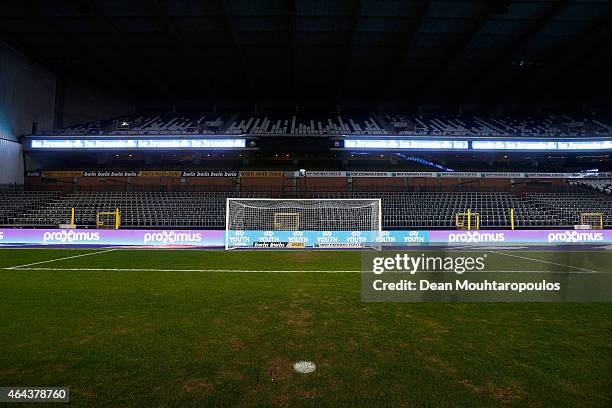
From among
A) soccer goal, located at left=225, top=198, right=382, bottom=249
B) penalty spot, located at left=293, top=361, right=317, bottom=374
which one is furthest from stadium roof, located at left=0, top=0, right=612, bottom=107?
penalty spot, located at left=293, top=361, right=317, bottom=374


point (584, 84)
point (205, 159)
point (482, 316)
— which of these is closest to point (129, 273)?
point (482, 316)

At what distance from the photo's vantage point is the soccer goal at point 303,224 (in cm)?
1766

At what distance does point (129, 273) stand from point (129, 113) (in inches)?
1154

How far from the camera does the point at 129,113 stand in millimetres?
33031

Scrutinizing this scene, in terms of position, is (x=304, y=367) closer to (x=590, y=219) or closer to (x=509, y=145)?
(x=590, y=219)

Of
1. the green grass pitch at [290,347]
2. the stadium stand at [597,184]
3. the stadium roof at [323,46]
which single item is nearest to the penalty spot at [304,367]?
the green grass pitch at [290,347]

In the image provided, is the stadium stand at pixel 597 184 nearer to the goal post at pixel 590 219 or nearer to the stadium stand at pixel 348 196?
the stadium stand at pixel 348 196

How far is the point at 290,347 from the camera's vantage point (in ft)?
13.0

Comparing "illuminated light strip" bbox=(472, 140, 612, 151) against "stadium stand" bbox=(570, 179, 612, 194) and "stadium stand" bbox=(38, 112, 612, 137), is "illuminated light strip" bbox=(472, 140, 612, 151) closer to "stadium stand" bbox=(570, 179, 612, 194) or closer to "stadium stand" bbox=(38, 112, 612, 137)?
"stadium stand" bbox=(38, 112, 612, 137)

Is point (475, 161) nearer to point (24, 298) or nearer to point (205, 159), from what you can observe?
point (205, 159)

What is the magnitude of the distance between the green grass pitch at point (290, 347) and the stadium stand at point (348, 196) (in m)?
14.4

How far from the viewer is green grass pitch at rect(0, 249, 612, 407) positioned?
9.49ft

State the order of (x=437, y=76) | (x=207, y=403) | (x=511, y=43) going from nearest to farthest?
(x=207, y=403)
(x=511, y=43)
(x=437, y=76)

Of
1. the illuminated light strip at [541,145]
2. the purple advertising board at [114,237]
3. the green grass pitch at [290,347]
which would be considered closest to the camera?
the green grass pitch at [290,347]
